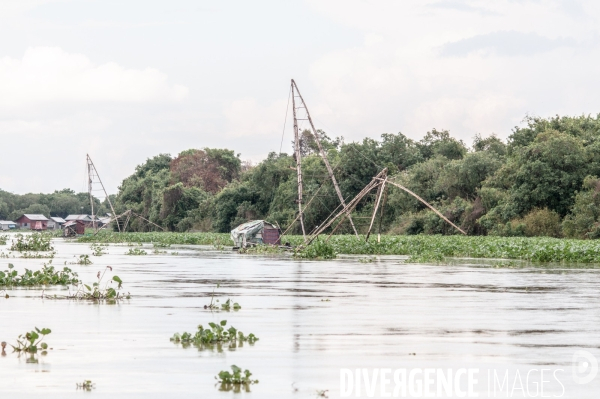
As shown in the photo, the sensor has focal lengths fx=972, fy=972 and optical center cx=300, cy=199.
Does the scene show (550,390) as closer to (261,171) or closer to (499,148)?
(499,148)

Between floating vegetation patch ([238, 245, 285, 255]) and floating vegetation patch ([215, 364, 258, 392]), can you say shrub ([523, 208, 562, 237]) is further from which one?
floating vegetation patch ([215, 364, 258, 392])

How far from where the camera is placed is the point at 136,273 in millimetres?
→ 29641

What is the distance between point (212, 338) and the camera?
12.3 m

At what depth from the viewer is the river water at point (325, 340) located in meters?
9.36

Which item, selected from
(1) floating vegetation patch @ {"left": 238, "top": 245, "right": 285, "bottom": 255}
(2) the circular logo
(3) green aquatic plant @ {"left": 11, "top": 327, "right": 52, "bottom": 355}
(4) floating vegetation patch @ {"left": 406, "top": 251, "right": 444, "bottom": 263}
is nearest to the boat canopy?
(1) floating vegetation patch @ {"left": 238, "top": 245, "right": 285, "bottom": 255}

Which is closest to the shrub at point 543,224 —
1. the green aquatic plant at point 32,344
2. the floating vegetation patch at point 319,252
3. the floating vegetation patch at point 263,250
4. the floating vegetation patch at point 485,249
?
the floating vegetation patch at point 485,249

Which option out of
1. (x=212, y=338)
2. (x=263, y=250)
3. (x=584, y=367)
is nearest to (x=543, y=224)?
(x=263, y=250)

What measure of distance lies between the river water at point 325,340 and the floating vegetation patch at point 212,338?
0.60ft

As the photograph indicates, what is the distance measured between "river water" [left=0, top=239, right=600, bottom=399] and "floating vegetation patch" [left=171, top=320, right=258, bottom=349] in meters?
0.18

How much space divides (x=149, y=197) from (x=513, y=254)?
87951 millimetres

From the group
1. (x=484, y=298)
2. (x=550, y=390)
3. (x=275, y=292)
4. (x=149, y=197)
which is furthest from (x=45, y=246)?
(x=149, y=197)

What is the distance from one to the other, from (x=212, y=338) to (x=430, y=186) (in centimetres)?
6209

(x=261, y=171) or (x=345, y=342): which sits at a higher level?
(x=261, y=171)

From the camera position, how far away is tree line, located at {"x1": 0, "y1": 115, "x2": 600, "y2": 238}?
56.1m
